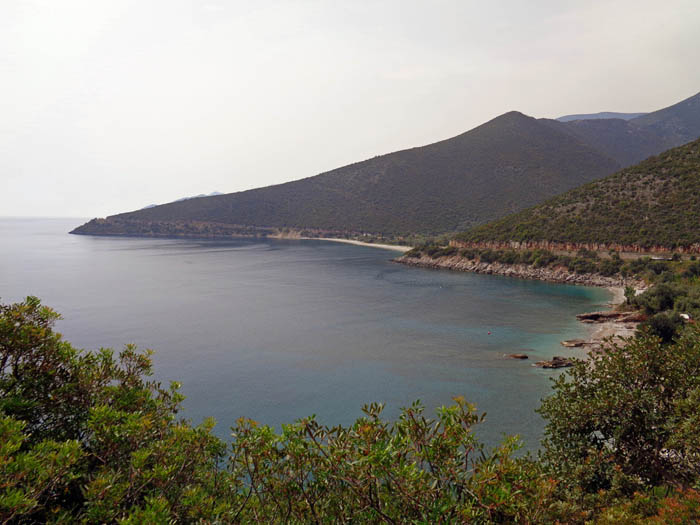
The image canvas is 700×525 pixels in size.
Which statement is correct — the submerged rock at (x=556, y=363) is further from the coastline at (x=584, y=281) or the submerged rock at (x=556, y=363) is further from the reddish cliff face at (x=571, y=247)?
the reddish cliff face at (x=571, y=247)

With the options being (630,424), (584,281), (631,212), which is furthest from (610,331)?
(631,212)

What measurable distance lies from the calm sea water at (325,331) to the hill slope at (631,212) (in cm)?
1475

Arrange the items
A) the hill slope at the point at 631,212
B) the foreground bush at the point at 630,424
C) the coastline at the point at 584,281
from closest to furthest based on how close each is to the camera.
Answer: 1. the foreground bush at the point at 630,424
2. the coastline at the point at 584,281
3. the hill slope at the point at 631,212

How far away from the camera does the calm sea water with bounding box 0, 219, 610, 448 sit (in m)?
27.5

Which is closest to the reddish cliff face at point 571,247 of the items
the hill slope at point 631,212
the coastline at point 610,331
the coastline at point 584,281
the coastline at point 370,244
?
the hill slope at point 631,212

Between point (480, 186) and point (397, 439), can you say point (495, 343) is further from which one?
point (480, 186)

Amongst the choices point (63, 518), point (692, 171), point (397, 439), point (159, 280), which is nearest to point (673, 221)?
point (692, 171)

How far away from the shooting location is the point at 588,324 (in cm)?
4362

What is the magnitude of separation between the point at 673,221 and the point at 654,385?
67.7 m

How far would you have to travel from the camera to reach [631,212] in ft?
237

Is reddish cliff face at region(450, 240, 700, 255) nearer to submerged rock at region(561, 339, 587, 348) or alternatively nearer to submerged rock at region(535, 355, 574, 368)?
submerged rock at region(561, 339, 587, 348)

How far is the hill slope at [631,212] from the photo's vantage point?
64.1 metres

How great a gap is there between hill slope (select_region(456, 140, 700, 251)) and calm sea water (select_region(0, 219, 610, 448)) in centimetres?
1475

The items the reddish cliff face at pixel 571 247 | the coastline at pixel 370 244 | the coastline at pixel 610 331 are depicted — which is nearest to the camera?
→ the coastline at pixel 610 331
